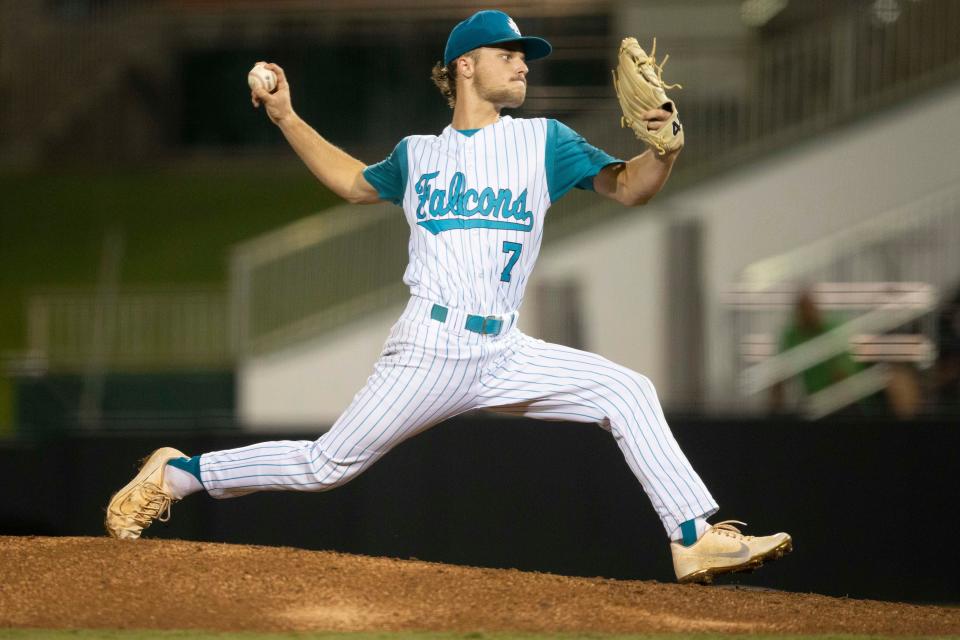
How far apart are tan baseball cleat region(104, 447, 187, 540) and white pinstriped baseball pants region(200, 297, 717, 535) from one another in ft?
2.09

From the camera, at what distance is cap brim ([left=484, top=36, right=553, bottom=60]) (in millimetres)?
5012

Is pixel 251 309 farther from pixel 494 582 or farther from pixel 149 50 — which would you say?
pixel 149 50

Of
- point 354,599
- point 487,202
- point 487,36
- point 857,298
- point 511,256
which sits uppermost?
point 487,36

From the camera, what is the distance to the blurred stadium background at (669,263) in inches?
364

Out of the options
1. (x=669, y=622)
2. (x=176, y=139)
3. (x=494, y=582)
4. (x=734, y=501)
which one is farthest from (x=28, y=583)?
(x=176, y=139)

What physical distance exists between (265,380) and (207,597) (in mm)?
6019

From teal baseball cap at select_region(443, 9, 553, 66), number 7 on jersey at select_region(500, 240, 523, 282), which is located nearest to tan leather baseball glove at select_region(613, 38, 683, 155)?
teal baseball cap at select_region(443, 9, 553, 66)

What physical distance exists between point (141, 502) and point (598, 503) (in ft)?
10.9

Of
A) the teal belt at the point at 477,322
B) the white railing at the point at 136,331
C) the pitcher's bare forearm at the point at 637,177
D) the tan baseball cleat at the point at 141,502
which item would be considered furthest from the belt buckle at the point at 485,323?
the white railing at the point at 136,331

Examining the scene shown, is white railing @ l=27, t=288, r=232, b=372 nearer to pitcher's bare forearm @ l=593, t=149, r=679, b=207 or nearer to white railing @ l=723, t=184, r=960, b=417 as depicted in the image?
white railing @ l=723, t=184, r=960, b=417

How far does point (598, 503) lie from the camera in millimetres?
8031

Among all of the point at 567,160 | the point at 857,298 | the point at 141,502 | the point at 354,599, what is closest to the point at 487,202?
the point at 567,160

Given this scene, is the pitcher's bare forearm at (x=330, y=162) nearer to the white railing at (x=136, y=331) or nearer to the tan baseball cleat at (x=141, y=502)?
the tan baseball cleat at (x=141, y=502)

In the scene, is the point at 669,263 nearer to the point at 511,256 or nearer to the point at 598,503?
the point at 598,503
